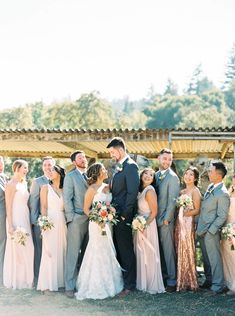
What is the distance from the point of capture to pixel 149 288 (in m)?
7.22

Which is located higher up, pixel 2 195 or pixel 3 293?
pixel 2 195

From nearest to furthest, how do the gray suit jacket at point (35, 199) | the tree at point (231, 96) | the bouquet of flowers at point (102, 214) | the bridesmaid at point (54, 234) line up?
the bouquet of flowers at point (102, 214) < the bridesmaid at point (54, 234) < the gray suit jacket at point (35, 199) < the tree at point (231, 96)

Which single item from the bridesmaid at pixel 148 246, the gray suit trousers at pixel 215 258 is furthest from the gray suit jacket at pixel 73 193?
the gray suit trousers at pixel 215 258

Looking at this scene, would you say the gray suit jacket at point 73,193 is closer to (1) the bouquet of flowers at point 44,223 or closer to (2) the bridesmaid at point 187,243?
(1) the bouquet of flowers at point 44,223

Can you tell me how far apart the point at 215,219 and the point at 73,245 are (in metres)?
2.19

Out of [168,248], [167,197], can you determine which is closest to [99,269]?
[168,248]

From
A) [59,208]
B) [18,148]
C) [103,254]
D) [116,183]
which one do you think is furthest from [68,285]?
[18,148]

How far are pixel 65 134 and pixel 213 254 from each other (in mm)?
5849

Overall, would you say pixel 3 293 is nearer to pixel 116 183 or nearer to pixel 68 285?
pixel 68 285

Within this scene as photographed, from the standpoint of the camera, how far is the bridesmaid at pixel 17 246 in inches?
292

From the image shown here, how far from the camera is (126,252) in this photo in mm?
7160

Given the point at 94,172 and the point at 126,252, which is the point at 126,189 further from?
the point at 126,252

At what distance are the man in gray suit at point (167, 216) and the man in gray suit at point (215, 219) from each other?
453 mm

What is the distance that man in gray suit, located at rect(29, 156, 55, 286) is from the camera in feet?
24.3
